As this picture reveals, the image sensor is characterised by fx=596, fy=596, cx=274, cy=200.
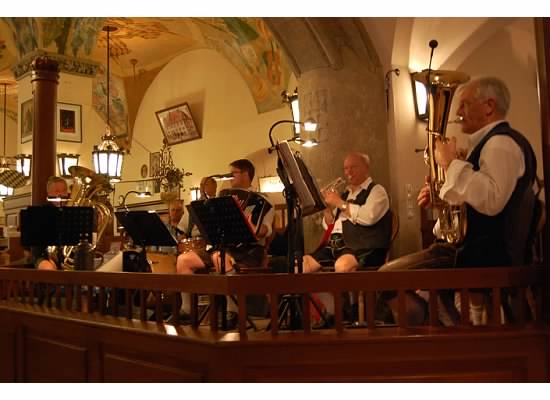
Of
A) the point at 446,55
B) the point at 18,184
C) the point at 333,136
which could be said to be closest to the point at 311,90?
the point at 333,136

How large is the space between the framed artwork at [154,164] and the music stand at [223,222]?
1099 cm

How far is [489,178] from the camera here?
2.89m

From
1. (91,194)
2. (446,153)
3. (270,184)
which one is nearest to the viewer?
(446,153)

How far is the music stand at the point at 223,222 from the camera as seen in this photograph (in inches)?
134

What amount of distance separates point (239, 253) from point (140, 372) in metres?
1.85

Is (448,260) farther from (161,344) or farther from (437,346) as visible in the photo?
(161,344)

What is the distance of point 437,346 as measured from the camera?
2576 millimetres

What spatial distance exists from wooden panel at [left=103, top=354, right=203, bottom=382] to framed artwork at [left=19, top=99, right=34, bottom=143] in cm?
688

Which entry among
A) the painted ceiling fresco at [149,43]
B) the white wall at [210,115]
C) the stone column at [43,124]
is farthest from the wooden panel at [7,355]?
the white wall at [210,115]

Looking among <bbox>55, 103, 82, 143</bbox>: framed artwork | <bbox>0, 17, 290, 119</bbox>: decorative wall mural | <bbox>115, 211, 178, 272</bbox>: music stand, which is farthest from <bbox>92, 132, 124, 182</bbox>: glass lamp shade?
<bbox>115, 211, 178, 272</bbox>: music stand

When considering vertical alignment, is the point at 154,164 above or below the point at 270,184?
above

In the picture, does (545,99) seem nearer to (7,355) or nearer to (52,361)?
(52,361)

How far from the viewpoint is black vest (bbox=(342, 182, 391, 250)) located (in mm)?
4652

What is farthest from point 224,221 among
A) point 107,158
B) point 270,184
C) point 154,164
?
point 154,164
